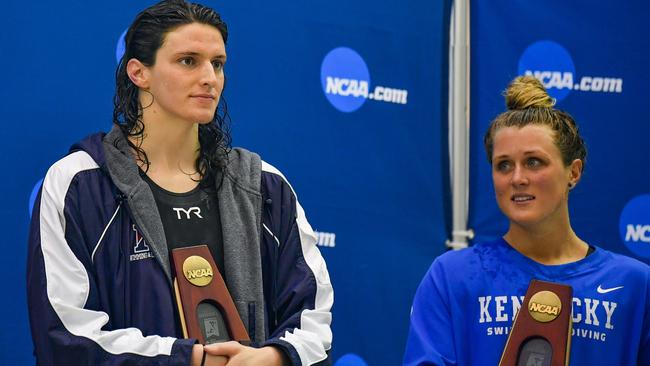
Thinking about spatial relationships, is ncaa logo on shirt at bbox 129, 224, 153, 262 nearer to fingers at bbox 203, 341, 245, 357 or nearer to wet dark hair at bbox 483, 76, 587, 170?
fingers at bbox 203, 341, 245, 357

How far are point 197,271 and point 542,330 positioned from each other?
84cm

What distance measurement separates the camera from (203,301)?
100.0 inches

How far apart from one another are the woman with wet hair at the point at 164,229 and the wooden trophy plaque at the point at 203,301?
0.04 meters

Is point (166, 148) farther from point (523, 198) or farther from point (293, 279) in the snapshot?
point (523, 198)

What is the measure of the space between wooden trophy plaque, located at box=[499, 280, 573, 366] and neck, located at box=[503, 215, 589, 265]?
14 cm

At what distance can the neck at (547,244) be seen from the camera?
2.69 metres

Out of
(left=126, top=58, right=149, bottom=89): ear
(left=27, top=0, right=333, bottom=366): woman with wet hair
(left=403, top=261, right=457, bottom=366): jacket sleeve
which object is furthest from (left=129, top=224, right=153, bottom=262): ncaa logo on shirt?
(left=403, top=261, right=457, bottom=366): jacket sleeve

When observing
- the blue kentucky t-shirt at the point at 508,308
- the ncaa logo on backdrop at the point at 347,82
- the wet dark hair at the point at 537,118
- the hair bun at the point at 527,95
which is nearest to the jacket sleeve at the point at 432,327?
the blue kentucky t-shirt at the point at 508,308

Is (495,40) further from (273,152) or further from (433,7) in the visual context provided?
(273,152)

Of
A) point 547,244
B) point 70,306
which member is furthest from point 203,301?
point 547,244

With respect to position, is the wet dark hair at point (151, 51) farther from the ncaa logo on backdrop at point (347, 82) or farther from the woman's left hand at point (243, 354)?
the ncaa logo on backdrop at point (347, 82)

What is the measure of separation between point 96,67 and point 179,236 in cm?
98

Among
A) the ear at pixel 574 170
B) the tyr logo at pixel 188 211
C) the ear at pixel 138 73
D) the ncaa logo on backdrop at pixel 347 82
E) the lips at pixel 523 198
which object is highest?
the ncaa logo on backdrop at pixel 347 82

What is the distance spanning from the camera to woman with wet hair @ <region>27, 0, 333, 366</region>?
7.92 feet
